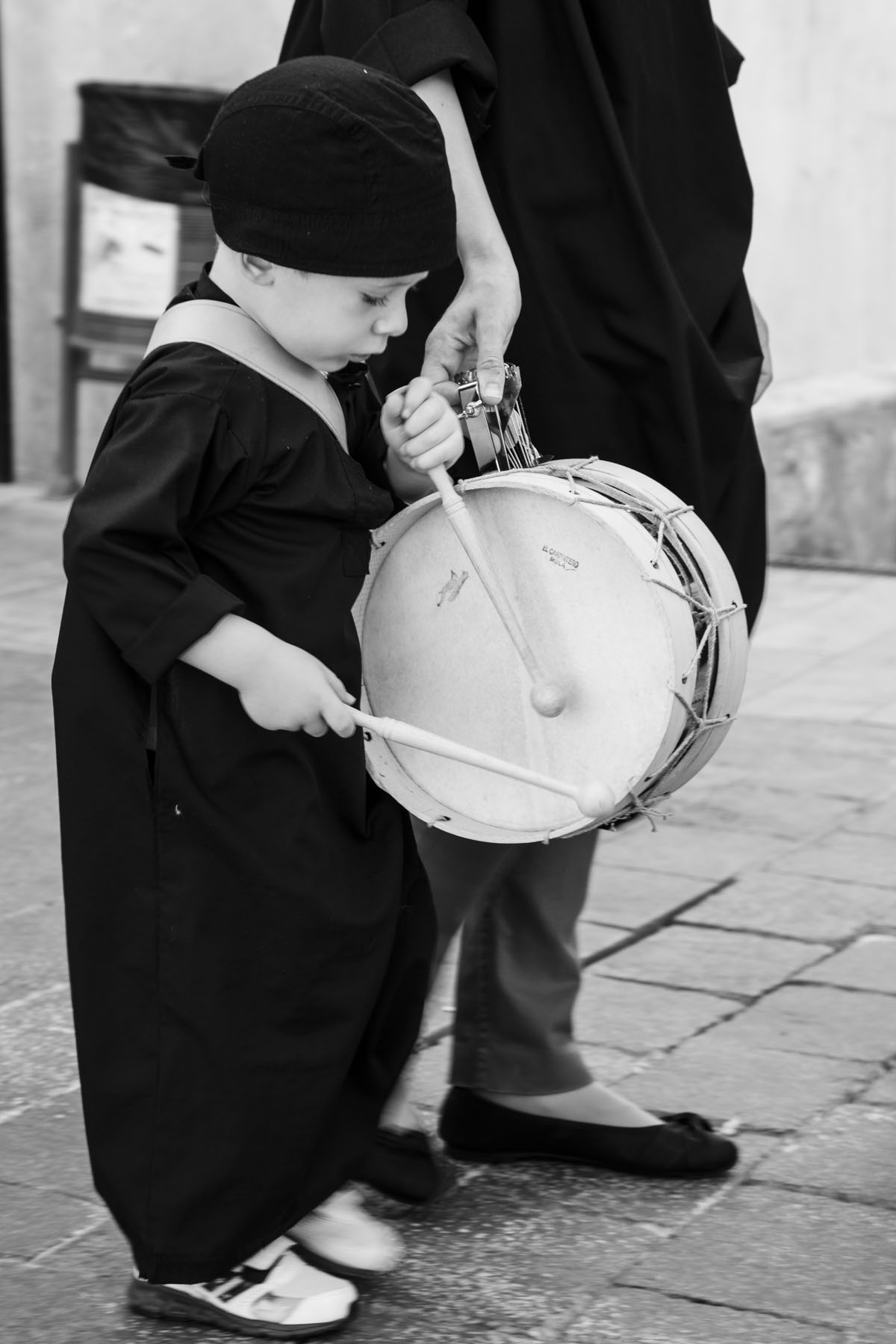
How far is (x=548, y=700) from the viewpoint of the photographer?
6.54 feet

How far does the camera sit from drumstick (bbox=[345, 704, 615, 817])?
6.02 ft

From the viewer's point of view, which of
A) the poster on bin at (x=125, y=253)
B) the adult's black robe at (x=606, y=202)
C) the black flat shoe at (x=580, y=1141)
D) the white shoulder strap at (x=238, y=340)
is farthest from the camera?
the poster on bin at (x=125, y=253)

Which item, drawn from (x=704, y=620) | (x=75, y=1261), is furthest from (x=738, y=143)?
(x=75, y=1261)

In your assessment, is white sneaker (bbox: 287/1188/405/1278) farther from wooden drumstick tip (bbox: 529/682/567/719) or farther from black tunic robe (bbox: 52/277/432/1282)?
wooden drumstick tip (bbox: 529/682/567/719)

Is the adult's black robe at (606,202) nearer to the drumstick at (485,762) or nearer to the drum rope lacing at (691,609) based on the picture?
the drum rope lacing at (691,609)

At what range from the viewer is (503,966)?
238 centimetres

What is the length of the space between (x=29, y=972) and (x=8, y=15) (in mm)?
4711

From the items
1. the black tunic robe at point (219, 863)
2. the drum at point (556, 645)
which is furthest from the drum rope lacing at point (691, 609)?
the black tunic robe at point (219, 863)

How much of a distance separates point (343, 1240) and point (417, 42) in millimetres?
1223

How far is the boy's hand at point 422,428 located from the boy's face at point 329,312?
77mm

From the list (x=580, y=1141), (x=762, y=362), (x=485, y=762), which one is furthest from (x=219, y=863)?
(x=762, y=362)

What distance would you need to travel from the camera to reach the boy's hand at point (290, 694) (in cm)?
181

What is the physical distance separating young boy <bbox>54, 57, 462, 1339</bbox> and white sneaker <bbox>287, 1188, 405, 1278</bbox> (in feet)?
0.15

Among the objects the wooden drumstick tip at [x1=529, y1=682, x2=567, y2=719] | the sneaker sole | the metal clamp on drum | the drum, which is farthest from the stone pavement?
the metal clamp on drum
